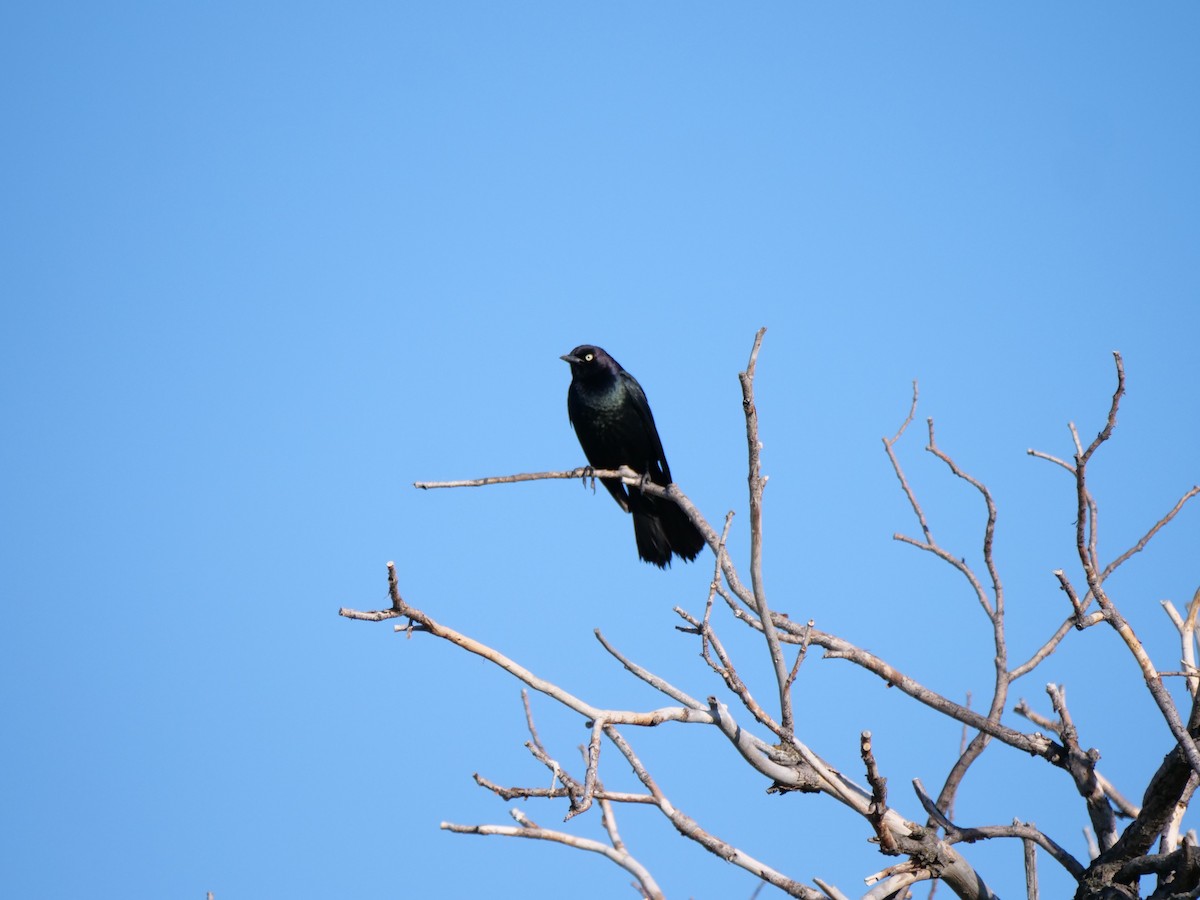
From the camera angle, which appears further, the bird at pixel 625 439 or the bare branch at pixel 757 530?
the bird at pixel 625 439

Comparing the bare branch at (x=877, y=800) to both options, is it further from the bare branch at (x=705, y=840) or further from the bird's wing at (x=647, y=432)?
the bird's wing at (x=647, y=432)

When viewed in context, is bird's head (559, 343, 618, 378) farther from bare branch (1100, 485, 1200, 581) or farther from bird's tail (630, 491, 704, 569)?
bare branch (1100, 485, 1200, 581)

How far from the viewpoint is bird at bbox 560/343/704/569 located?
26.2 ft

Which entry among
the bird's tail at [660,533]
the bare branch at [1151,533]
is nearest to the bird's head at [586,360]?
the bird's tail at [660,533]

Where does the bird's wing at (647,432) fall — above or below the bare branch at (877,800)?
above

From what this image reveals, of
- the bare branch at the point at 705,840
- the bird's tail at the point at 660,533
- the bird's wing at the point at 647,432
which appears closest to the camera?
the bare branch at the point at 705,840

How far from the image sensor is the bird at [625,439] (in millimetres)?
8000

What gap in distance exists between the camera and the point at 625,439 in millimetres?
8438

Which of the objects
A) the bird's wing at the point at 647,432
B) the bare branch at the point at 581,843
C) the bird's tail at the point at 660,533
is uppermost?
the bird's wing at the point at 647,432

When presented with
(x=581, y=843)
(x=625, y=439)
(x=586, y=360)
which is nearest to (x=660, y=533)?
(x=625, y=439)

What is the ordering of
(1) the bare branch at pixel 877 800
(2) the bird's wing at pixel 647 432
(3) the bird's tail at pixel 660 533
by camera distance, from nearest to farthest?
(1) the bare branch at pixel 877 800
(3) the bird's tail at pixel 660 533
(2) the bird's wing at pixel 647 432

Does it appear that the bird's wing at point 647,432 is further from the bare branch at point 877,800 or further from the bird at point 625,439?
the bare branch at point 877,800

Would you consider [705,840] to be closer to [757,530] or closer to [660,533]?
[757,530]

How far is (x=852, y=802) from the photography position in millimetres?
3543
